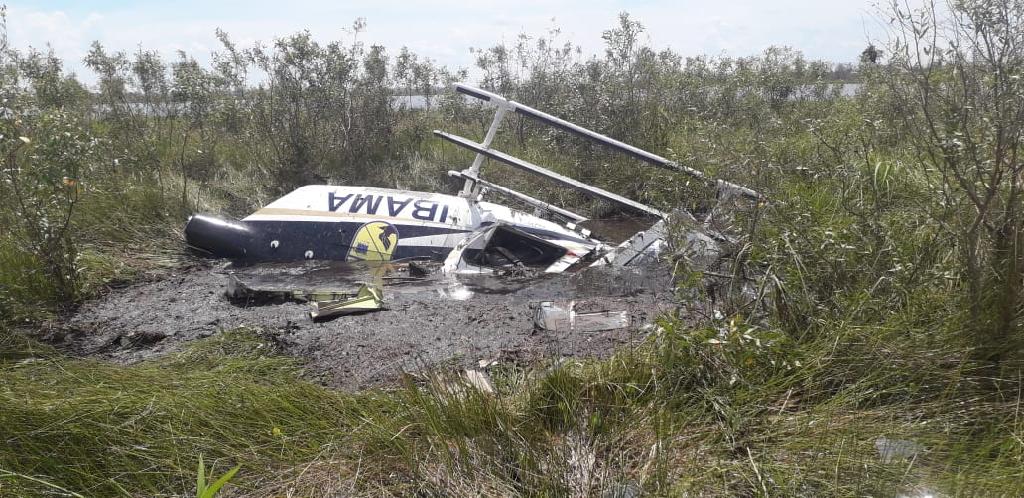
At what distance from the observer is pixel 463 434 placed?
111 inches

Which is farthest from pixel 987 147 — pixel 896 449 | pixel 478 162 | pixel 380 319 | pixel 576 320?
pixel 478 162

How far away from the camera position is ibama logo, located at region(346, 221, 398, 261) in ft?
24.7

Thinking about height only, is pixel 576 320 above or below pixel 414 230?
below

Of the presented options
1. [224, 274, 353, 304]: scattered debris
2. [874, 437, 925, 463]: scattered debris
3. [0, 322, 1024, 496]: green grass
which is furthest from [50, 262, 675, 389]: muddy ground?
[874, 437, 925, 463]: scattered debris

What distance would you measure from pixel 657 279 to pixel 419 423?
4239mm

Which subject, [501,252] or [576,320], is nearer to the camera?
[576,320]

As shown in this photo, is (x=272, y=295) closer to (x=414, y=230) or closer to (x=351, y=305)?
(x=351, y=305)

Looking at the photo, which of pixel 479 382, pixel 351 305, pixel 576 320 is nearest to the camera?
pixel 479 382

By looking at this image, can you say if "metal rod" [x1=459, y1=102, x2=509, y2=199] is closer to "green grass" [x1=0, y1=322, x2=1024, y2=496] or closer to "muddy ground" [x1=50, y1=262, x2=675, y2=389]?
"muddy ground" [x1=50, y1=262, x2=675, y2=389]

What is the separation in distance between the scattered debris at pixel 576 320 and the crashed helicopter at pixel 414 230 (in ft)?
6.57

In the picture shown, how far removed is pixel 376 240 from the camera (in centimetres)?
755

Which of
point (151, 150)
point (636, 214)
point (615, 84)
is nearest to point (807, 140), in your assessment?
point (636, 214)

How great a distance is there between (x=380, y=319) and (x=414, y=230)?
2227mm

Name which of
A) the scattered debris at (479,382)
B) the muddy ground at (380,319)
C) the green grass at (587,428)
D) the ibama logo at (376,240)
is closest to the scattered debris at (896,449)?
the green grass at (587,428)
